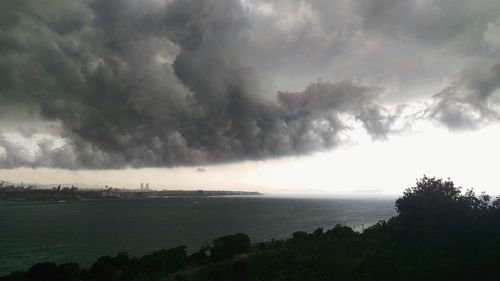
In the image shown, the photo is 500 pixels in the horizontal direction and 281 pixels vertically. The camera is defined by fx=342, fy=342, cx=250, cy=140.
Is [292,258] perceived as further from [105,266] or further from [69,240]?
[69,240]

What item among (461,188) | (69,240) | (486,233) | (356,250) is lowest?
(69,240)

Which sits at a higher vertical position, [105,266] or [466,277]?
[466,277]

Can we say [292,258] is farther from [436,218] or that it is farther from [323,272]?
[436,218]

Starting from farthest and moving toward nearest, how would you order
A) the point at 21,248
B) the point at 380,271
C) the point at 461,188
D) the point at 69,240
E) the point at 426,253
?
the point at 69,240
the point at 21,248
the point at 461,188
the point at 426,253
the point at 380,271

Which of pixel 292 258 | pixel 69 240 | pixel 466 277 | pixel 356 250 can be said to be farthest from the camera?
pixel 69 240

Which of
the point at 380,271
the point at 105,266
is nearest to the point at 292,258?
the point at 380,271

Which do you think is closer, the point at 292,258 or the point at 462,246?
the point at 462,246

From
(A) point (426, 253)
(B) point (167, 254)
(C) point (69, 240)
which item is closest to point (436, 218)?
(A) point (426, 253)
